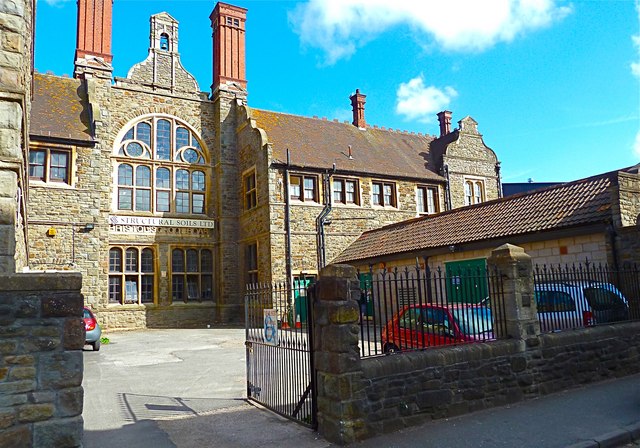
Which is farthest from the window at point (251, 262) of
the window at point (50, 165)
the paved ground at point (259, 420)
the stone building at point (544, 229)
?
the paved ground at point (259, 420)

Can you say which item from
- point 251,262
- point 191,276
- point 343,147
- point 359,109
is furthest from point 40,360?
point 359,109

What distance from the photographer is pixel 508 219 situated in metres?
15.6

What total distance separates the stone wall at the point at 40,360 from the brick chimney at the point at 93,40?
68.8 ft

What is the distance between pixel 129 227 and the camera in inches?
900

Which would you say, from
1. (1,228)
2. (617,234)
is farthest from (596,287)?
(1,228)

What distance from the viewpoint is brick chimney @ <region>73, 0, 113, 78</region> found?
22906 millimetres

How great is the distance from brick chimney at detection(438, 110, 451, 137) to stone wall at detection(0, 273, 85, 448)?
31.1 metres

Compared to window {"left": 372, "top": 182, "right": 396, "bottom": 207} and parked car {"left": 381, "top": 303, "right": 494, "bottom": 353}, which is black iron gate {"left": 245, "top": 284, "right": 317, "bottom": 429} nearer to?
parked car {"left": 381, "top": 303, "right": 494, "bottom": 353}

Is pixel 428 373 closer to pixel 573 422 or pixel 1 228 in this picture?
pixel 573 422

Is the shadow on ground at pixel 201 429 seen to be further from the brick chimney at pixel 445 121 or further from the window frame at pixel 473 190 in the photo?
the brick chimney at pixel 445 121

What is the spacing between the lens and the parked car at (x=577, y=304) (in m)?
9.40

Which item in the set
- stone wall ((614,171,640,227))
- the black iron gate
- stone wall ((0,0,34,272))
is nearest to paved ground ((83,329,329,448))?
the black iron gate

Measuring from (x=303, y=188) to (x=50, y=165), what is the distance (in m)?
10.9

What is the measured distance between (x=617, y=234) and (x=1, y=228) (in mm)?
12833
